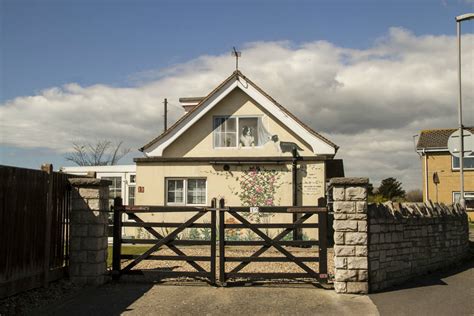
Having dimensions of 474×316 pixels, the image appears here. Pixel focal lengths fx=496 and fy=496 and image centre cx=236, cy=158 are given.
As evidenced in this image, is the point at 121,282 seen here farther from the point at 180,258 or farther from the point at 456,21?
the point at 456,21

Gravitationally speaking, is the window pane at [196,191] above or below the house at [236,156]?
below

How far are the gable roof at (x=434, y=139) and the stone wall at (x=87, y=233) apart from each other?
28.1 metres

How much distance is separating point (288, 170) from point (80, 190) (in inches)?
323

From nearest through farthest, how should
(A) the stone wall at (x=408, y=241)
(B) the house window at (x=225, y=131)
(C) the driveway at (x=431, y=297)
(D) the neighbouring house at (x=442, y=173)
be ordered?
(C) the driveway at (x=431, y=297) → (A) the stone wall at (x=408, y=241) → (B) the house window at (x=225, y=131) → (D) the neighbouring house at (x=442, y=173)

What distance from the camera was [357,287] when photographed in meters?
8.91

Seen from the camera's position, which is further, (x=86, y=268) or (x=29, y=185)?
(x=86, y=268)

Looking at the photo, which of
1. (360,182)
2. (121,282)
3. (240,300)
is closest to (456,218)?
(360,182)

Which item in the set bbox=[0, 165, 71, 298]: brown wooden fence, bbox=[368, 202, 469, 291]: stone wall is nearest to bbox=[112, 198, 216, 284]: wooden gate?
bbox=[0, 165, 71, 298]: brown wooden fence

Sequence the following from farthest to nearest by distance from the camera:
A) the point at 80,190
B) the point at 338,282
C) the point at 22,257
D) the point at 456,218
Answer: the point at 456,218
the point at 80,190
the point at 338,282
the point at 22,257

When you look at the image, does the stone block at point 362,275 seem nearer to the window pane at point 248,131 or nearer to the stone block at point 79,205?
the stone block at point 79,205

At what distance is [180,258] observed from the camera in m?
9.40

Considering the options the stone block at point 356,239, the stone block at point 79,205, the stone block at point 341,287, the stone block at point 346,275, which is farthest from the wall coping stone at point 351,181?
the stone block at point 79,205

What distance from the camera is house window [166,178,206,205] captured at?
1678 cm

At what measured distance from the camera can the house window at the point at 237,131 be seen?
675 inches
